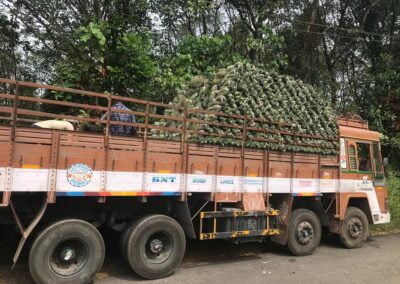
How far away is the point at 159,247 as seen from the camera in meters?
6.28

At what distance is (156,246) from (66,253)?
Result: 1.39 m

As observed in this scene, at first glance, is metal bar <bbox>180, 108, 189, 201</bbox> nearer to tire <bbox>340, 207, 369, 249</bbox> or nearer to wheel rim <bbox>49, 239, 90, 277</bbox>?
wheel rim <bbox>49, 239, 90, 277</bbox>

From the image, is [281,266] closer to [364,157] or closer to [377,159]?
[364,157]

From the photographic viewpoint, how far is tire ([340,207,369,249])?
9062 mm

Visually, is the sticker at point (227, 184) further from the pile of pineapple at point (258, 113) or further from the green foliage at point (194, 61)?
the green foliage at point (194, 61)

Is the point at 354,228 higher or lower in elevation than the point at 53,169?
lower

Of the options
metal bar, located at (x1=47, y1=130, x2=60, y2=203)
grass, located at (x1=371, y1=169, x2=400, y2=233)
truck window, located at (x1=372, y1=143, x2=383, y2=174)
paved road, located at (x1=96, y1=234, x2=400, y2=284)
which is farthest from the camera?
grass, located at (x1=371, y1=169, x2=400, y2=233)

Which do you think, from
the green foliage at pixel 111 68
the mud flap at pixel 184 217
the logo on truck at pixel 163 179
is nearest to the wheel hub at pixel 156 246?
the mud flap at pixel 184 217

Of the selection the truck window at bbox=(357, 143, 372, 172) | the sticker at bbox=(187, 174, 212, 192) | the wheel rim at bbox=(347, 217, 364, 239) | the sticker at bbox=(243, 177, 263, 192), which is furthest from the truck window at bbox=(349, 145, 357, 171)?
the sticker at bbox=(187, 174, 212, 192)

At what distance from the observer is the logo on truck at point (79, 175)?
544cm

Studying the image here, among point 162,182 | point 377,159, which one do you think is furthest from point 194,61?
point 162,182

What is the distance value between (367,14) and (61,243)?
20.7 meters

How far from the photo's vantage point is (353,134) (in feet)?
30.8

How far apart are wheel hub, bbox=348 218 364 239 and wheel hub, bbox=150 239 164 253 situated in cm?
488
